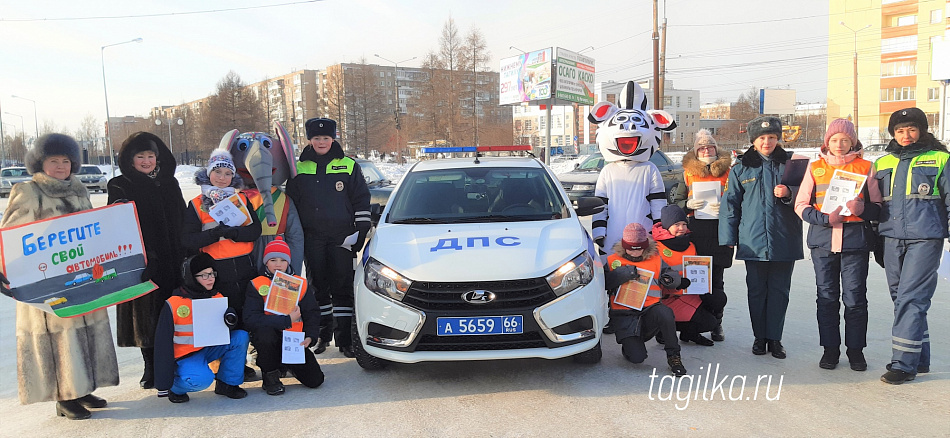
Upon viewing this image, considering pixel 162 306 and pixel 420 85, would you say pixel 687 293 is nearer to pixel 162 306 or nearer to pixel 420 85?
pixel 162 306

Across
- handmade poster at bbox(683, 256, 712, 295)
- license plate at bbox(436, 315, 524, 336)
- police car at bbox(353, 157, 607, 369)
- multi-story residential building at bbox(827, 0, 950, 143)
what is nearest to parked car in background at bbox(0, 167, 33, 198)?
police car at bbox(353, 157, 607, 369)

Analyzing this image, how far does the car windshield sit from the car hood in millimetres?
178

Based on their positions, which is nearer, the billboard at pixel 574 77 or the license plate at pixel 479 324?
the license plate at pixel 479 324

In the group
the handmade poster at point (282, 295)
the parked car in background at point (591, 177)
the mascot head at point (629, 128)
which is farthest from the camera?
the parked car in background at point (591, 177)

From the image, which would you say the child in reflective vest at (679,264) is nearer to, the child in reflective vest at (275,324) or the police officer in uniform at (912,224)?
the police officer in uniform at (912,224)

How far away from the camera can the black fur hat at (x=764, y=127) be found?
15.5 feet

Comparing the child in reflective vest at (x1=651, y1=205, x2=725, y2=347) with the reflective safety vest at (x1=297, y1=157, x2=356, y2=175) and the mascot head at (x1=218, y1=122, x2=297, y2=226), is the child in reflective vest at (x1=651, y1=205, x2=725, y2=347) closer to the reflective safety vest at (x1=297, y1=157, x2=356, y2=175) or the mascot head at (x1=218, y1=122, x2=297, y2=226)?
the reflective safety vest at (x1=297, y1=157, x2=356, y2=175)

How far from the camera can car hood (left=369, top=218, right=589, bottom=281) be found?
3846 millimetres

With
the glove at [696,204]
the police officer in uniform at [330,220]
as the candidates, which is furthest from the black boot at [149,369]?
the glove at [696,204]

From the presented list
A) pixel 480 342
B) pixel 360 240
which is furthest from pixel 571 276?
pixel 360 240

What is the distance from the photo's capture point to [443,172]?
17.5ft

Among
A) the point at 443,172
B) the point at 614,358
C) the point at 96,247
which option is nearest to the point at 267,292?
the point at 96,247

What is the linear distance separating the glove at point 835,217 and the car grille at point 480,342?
2.25 m

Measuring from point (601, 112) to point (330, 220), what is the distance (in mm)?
2998
